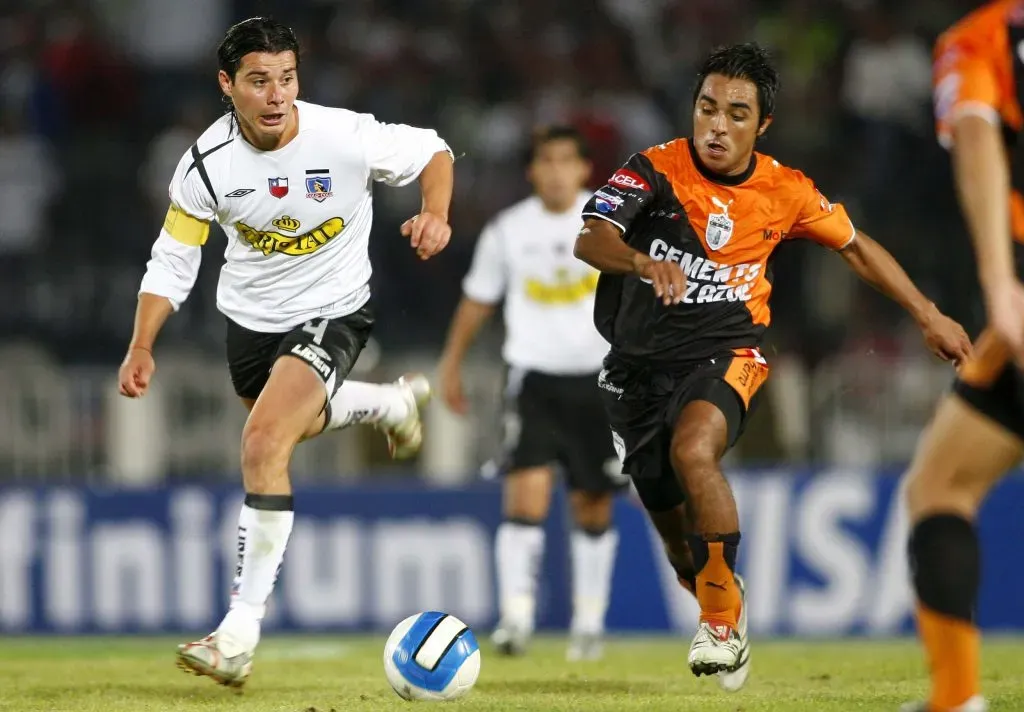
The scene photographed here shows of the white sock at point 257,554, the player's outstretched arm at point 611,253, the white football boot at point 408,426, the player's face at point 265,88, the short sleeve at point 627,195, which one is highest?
the player's face at point 265,88

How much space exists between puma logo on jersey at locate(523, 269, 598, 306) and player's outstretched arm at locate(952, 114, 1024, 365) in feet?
18.4

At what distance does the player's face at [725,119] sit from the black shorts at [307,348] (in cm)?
168

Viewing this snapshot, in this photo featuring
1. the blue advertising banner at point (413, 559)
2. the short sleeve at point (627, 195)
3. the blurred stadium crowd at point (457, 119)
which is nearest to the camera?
the short sleeve at point (627, 195)

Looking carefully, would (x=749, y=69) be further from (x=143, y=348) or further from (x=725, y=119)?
(x=143, y=348)

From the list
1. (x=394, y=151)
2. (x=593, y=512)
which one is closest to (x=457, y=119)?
(x=593, y=512)

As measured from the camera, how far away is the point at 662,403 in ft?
21.5

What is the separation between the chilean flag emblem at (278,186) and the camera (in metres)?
6.62

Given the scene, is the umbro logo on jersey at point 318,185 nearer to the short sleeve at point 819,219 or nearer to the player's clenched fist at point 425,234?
the player's clenched fist at point 425,234

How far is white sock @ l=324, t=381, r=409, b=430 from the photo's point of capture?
7.17 metres

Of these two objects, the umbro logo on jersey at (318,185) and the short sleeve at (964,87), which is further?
the umbro logo on jersey at (318,185)

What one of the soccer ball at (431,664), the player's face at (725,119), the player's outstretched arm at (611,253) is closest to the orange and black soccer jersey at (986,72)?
the player's outstretched arm at (611,253)

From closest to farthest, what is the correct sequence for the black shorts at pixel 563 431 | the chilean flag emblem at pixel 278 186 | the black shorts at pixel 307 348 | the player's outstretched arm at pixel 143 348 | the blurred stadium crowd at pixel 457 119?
1. the player's outstretched arm at pixel 143 348
2. the chilean flag emblem at pixel 278 186
3. the black shorts at pixel 307 348
4. the black shorts at pixel 563 431
5. the blurred stadium crowd at pixel 457 119

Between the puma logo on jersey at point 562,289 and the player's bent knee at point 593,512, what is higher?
the puma logo on jersey at point 562,289

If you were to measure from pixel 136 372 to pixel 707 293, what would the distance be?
226 centimetres
